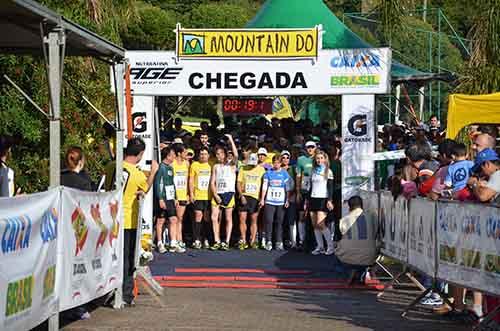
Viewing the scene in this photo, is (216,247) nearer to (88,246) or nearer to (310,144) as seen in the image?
(310,144)

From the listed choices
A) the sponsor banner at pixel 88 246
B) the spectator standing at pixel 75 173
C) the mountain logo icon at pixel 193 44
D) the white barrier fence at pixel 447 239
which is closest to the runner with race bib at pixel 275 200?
the mountain logo icon at pixel 193 44

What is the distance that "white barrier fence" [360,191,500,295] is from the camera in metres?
10.1

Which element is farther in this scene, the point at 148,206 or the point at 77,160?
the point at 148,206

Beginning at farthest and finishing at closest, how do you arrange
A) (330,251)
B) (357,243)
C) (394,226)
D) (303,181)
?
(303,181) < (330,251) < (357,243) < (394,226)

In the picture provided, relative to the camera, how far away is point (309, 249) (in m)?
20.2

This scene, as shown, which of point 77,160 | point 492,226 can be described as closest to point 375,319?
point 492,226

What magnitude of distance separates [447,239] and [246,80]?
352 inches

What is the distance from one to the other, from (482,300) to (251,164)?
364 inches

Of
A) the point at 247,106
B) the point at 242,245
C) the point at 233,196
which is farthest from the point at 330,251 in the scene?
the point at 247,106

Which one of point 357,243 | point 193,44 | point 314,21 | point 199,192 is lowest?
point 357,243

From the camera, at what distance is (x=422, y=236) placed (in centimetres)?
1277

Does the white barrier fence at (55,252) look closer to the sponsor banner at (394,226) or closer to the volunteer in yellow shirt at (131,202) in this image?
the volunteer in yellow shirt at (131,202)

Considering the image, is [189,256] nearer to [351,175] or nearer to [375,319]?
[351,175]

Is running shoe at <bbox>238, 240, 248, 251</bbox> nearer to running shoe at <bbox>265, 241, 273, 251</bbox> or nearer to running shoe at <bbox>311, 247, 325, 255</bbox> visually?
running shoe at <bbox>265, 241, 273, 251</bbox>
